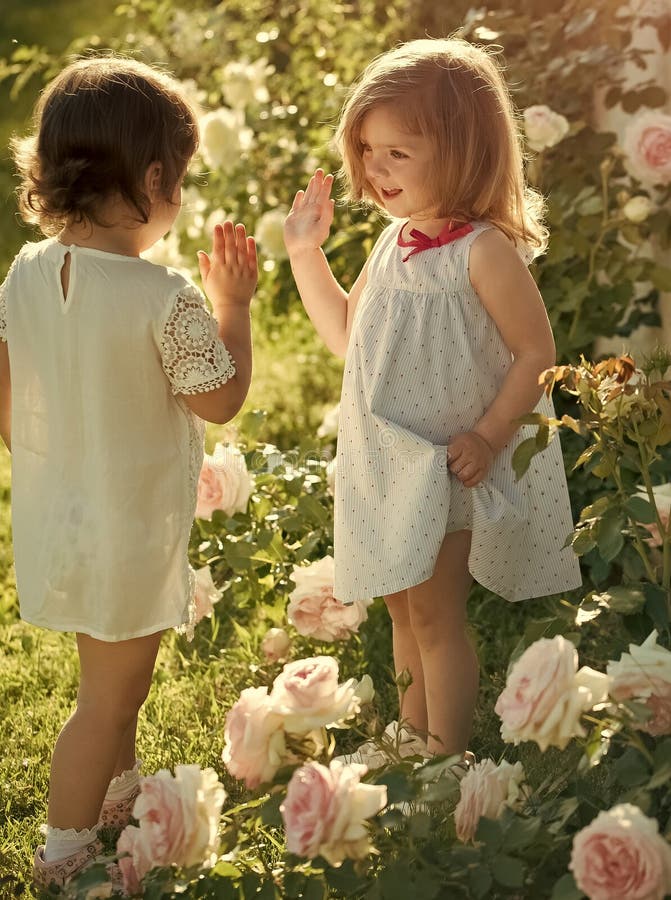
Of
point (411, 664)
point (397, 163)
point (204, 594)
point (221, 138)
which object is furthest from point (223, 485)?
point (221, 138)

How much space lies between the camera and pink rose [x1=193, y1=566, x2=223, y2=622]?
2744 millimetres

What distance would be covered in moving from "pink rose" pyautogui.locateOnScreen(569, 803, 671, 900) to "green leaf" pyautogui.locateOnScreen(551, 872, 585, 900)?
0.13 ft

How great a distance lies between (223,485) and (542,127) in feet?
4.18

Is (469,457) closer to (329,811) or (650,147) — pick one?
(329,811)

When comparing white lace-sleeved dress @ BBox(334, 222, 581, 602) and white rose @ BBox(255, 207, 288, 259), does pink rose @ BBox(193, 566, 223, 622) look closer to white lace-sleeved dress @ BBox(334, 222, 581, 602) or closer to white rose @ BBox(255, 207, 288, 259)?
white lace-sleeved dress @ BBox(334, 222, 581, 602)

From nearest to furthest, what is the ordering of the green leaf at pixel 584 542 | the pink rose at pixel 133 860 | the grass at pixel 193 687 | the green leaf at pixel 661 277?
the pink rose at pixel 133 860 < the green leaf at pixel 584 542 < the grass at pixel 193 687 < the green leaf at pixel 661 277

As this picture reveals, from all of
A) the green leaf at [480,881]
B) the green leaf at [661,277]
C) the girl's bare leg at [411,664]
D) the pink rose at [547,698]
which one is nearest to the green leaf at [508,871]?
the green leaf at [480,881]

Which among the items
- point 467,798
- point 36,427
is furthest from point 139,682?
point 467,798

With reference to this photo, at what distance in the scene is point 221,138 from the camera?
4383 millimetres

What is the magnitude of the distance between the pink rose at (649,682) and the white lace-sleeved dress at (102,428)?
800mm

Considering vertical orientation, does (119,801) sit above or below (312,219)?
below

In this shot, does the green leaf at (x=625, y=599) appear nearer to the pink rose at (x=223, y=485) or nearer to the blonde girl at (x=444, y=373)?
the blonde girl at (x=444, y=373)

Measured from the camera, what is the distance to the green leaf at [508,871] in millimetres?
1532

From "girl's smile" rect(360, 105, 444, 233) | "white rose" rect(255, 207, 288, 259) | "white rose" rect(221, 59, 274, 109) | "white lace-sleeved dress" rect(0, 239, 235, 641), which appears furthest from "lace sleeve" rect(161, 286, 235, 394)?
"white rose" rect(221, 59, 274, 109)
